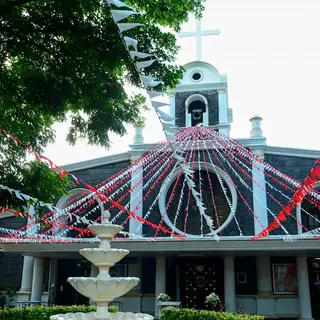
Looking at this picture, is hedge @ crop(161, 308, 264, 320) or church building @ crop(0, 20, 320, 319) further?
church building @ crop(0, 20, 320, 319)

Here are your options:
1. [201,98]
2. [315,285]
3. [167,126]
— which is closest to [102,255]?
[167,126]

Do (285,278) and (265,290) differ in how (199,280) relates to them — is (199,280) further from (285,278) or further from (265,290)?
(285,278)

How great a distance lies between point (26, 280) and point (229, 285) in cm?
894

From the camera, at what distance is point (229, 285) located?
16.8 meters

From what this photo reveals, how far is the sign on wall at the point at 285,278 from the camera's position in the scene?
17609mm

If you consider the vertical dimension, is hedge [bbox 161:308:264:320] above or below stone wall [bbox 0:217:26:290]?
below

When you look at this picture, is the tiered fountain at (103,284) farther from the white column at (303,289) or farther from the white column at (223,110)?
the white column at (223,110)

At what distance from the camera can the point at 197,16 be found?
11.0m

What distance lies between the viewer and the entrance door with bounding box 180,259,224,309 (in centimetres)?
1841

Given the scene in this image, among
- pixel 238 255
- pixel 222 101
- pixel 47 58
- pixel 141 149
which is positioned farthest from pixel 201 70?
pixel 47 58

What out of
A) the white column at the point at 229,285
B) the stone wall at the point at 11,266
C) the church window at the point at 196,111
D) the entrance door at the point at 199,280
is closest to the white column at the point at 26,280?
the stone wall at the point at 11,266

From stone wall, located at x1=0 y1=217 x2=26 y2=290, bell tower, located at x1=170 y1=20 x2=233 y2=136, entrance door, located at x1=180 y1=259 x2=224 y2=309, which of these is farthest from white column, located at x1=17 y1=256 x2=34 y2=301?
bell tower, located at x1=170 y1=20 x2=233 y2=136

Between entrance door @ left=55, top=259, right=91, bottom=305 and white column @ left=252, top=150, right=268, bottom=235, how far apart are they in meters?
7.75

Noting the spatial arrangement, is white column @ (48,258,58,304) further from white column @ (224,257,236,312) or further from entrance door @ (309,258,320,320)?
entrance door @ (309,258,320,320)
